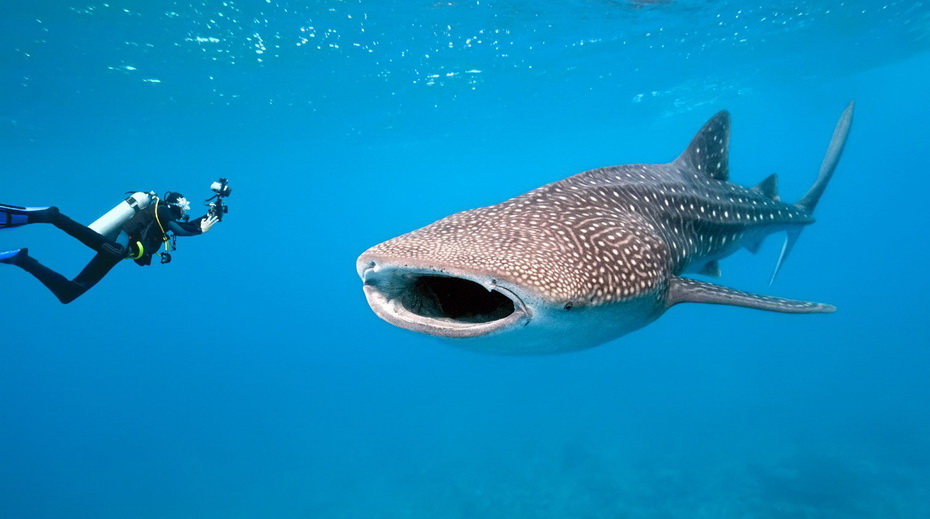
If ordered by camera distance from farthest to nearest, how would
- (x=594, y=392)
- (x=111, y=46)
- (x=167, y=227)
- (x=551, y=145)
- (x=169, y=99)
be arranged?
(x=551, y=145) < (x=594, y=392) < (x=169, y=99) < (x=111, y=46) < (x=167, y=227)

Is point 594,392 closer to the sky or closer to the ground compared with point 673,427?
closer to the sky

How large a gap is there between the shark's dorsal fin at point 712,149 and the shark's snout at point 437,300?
4.22 m

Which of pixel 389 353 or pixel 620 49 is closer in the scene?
pixel 620 49

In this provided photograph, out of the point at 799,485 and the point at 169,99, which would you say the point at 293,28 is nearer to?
the point at 169,99

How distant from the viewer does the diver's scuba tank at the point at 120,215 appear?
25.3 ft

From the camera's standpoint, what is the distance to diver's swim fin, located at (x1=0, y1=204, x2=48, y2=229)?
6.95m

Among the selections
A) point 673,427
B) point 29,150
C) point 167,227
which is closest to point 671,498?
point 673,427

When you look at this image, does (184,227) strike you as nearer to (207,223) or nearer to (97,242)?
(207,223)

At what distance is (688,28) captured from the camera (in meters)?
19.9

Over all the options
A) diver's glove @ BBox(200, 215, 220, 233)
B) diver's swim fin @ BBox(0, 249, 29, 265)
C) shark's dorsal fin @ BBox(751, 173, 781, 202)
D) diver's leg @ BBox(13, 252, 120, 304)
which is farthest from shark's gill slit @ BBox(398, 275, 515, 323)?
diver's swim fin @ BBox(0, 249, 29, 265)

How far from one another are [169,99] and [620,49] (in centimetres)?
1954

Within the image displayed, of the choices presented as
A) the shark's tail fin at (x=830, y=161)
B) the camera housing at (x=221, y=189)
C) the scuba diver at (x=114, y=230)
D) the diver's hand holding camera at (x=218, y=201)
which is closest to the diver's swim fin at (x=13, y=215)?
the scuba diver at (x=114, y=230)

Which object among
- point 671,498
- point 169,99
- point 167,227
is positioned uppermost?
point 169,99

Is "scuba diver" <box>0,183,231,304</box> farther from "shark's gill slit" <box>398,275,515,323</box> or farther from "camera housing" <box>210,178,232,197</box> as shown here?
"shark's gill slit" <box>398,275,515,323</box>
